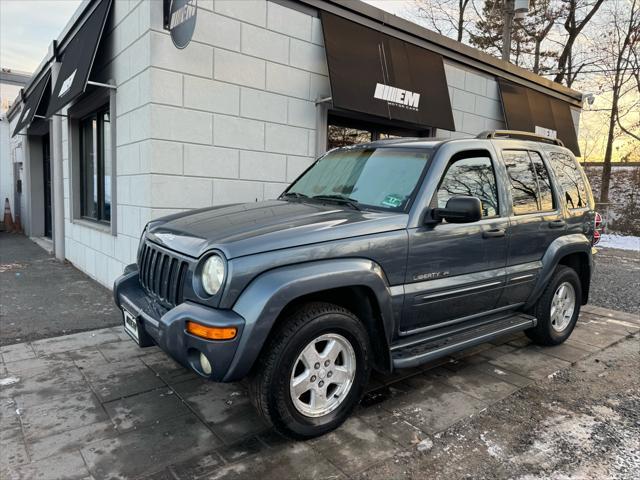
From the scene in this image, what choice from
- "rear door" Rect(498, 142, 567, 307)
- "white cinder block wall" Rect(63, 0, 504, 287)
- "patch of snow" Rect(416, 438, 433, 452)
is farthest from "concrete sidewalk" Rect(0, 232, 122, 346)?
"rear door" Rect(498, 142, 567, 307)

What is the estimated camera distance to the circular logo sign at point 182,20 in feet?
15.5

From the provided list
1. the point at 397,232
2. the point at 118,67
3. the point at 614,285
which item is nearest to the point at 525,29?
the point at 614,285

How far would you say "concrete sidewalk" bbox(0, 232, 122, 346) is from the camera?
4949mm

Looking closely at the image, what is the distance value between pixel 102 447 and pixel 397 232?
2.25 metres

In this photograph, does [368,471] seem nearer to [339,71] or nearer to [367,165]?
[367,165]

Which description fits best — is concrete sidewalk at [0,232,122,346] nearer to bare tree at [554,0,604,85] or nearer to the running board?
the running board

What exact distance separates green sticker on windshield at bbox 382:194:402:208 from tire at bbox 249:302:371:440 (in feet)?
2.86

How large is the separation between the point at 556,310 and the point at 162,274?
381cm

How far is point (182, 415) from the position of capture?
3152mm

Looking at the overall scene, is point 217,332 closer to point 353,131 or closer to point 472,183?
point 472,183

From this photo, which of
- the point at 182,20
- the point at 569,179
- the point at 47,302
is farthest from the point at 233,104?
the point at 569,179

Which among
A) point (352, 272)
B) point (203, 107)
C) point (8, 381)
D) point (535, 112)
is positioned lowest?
point (8, 381)

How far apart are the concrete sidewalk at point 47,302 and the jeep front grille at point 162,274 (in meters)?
2.13

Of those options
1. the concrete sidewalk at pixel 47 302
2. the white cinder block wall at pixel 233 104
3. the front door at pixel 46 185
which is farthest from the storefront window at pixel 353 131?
the front door at pixel 46 185
